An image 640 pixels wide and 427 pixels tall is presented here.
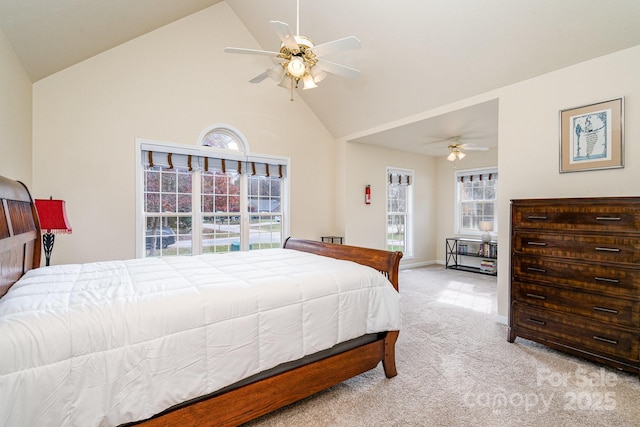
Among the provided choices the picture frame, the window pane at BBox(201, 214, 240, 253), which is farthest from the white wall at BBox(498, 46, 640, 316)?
the window pane at BBox(201, 214, 240, 253)

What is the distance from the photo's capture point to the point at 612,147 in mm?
2629

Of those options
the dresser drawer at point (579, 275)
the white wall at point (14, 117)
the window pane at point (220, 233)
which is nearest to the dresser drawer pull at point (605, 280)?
the dresser drawer at point (579, 275)

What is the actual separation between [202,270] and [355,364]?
122 centimetres

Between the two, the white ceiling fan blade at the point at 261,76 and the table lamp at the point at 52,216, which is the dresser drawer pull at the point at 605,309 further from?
the table lamp at the point at 52,216

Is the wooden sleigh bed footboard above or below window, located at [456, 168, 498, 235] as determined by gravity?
below

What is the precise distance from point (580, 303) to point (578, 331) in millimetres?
229

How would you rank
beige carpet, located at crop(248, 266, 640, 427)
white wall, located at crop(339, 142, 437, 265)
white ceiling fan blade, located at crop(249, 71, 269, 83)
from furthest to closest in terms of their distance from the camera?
white wall, located at crop(339, 142, 437, 265) → white ceiling fan blade, located at crop(249, 71, 269, 83) → beige carpet, located at crop(248, 266, 640, 427)

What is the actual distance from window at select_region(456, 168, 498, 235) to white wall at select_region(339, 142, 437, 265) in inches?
23.6

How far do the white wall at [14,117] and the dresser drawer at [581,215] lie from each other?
4395mm

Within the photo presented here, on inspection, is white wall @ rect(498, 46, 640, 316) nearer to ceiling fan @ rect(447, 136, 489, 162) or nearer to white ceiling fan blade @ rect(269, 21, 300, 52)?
ceiling fan @ rect(447, 136, 489, 162)

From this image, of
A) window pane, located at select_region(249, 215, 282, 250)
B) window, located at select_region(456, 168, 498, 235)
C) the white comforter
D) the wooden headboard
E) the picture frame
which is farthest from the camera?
window, located at select_region(456, 168, 498, 235)

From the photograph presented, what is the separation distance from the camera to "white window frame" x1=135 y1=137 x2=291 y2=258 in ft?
12.5

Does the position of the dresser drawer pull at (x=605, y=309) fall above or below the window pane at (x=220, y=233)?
below

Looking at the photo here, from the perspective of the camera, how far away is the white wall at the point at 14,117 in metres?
2.35
